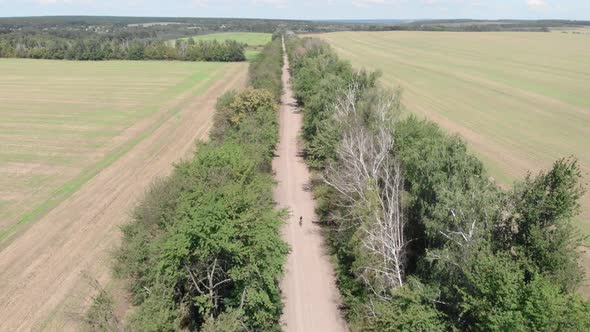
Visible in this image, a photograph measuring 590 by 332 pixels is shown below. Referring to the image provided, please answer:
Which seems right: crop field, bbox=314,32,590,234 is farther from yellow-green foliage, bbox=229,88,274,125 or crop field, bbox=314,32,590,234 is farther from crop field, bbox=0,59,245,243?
crop field, bbox=0,59,245,243

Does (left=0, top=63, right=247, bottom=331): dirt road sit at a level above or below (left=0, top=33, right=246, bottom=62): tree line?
below

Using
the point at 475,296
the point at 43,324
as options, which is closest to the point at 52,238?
the point at 43,324

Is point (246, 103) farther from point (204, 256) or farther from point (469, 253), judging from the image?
point (469, 253)

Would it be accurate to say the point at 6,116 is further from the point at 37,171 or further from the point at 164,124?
the point at 37,171

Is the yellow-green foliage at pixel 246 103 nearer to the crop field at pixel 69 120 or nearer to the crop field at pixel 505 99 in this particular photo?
the crop field at pixel 69 120

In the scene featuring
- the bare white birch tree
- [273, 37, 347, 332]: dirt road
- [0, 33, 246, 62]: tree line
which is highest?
[0, 33, 246, 62]: tree line

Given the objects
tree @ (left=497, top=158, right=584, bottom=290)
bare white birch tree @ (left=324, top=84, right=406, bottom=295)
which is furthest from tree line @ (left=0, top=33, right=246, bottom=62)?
tree @ (left=497, top=158, right=584, bottom=290)
